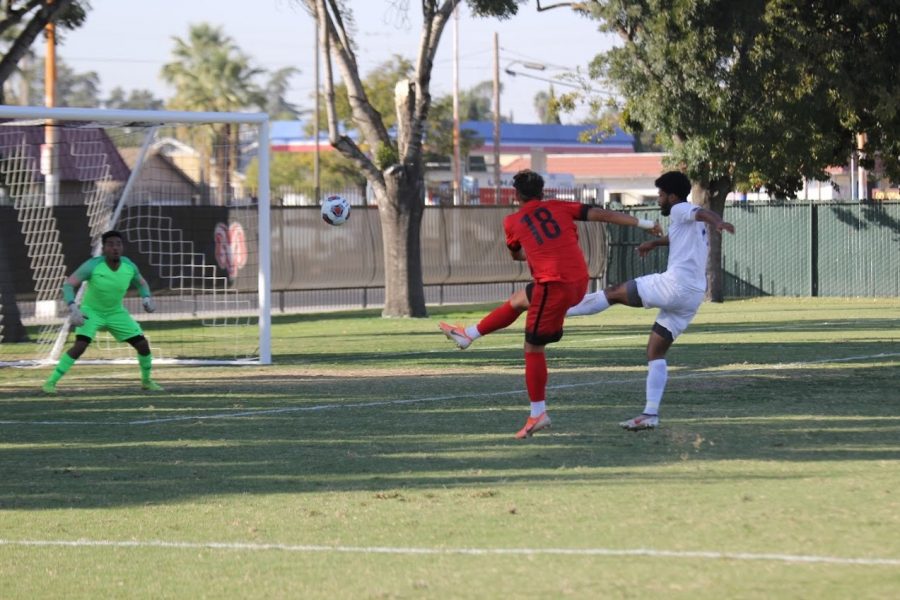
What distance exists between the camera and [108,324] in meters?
15.4

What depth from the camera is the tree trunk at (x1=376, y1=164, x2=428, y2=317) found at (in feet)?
96.3

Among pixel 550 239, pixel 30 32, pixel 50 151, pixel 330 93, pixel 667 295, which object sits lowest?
pixel 667 295

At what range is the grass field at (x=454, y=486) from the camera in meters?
6.56

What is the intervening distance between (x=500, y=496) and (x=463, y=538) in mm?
1216

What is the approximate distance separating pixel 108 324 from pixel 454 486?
24.5ft

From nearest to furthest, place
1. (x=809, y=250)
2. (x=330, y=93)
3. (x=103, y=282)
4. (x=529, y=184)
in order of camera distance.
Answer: (x=529, y=184) < (x=103, y=282) < (x=330, y=93) < (x=809, y=250)

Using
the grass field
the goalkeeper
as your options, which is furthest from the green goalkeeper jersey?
the grass field

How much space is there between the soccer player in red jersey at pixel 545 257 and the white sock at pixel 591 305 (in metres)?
0.10

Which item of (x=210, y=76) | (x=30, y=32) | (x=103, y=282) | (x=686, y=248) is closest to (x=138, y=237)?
(x=30, y=32)

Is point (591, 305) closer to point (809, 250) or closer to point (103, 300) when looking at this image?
point (103, 300)

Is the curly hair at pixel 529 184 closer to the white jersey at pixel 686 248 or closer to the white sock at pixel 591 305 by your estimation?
the white sock at pixel 591 305

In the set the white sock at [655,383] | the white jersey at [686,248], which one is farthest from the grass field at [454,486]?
the white jersey at [686,248]

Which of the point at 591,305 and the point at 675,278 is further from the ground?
the point at 675,278

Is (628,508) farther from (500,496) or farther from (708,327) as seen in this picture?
(708,327)
